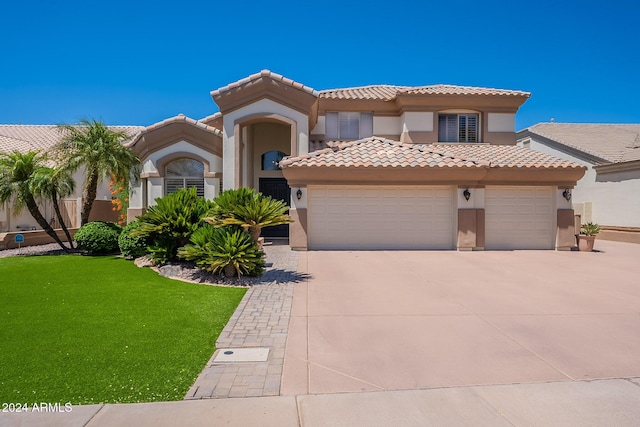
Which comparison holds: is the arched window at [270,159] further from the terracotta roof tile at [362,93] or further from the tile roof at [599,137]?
the tile roof at [599,137]

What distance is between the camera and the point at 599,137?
25.8m

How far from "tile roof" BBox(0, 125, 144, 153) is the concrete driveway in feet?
75.4

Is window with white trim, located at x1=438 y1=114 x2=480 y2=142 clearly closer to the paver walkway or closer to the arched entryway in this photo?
the arched entryway

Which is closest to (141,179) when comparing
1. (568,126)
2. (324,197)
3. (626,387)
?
(324,197)

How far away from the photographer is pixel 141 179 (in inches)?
651

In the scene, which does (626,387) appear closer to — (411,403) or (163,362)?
(411,403)

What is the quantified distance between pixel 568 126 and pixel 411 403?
31.5 m

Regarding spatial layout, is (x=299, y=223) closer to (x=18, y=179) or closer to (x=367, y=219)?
(x=367, y=219)

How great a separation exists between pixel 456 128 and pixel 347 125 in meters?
5.69

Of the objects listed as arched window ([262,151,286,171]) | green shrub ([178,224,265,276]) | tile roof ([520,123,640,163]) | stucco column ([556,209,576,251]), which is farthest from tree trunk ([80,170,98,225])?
tile roof ([520,123,640,163])

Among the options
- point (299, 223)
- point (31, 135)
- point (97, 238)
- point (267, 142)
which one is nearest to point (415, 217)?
point (299, 223)

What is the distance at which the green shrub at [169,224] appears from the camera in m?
10.2

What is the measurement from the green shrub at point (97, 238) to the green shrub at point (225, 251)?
18.3ft

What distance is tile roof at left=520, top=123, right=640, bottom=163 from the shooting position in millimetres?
22156
